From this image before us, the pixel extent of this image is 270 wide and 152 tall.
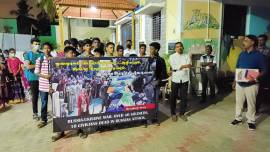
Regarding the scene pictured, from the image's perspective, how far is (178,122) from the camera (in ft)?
17.3

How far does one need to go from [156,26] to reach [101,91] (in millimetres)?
5975

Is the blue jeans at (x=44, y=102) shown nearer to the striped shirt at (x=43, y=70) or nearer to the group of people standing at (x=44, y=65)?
the group of people standing at (x=44, y=65)

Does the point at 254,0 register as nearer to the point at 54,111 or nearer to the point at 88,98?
the point at 88,98

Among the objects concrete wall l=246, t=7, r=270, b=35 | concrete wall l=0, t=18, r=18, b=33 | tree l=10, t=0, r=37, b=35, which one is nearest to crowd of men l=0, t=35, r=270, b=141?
concrete wall l=246, t=7, r=270, b=35

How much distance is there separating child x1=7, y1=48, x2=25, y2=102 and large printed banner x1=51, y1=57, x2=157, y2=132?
151 inches

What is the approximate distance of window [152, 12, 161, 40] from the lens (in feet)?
31.1

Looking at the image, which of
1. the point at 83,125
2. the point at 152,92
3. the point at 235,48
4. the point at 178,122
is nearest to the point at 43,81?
the point at 83,125

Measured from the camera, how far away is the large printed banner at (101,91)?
4.18 metres

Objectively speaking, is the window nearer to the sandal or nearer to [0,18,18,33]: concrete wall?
the sandal

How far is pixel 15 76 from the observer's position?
7.36 m

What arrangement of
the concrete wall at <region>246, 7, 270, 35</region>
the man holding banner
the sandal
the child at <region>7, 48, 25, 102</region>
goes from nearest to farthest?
the sandal → the man holding banner → the child at <region>7, 48, 25, 102</region> → the concrete wall at <region>246, 7, 270, 35</region>

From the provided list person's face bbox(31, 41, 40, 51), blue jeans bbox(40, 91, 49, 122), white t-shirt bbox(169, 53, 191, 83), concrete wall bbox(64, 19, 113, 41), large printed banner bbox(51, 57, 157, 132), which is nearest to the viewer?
large printed banner bbox(51, 57, 157, 132)

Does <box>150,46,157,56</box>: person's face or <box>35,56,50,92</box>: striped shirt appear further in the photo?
<box>150,46,157,56</box>: person's face

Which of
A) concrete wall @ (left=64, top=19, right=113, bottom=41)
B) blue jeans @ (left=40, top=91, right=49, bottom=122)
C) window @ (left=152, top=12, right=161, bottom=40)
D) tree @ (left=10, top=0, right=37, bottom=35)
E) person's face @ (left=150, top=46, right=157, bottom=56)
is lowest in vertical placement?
blue jeans @ (left=40, top=91, right=49, bottom=122)
